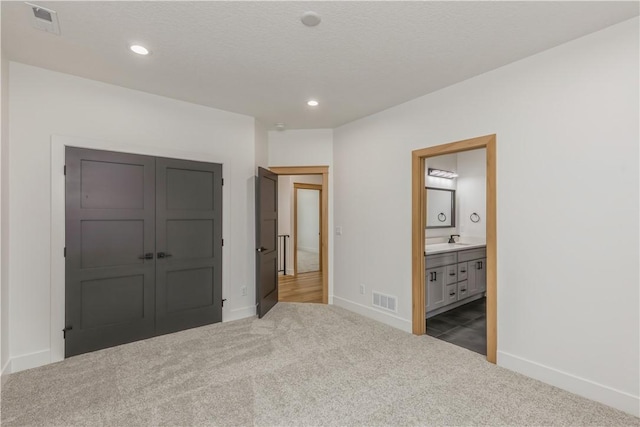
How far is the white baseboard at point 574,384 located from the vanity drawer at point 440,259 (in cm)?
130

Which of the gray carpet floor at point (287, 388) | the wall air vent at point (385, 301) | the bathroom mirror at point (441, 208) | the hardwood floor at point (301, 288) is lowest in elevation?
the hardwood floor at point (301, 288)

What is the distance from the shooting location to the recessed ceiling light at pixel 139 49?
2.36 meters

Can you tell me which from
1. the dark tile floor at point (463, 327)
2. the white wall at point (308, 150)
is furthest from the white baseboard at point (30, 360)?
the dark tile floor at point (463, 327)

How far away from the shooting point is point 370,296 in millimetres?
4035

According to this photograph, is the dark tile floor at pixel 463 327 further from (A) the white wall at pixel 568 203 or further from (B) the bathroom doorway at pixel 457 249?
(A) the white wall at pixel 568 203

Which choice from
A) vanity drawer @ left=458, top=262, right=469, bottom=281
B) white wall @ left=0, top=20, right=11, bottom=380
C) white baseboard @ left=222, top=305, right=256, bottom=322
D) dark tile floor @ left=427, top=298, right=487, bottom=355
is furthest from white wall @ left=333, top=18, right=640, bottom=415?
Answer: white wall @ left=0, top=20, right=11, bottom=380

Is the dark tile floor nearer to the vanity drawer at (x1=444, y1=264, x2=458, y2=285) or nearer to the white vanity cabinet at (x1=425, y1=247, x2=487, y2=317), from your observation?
the white vanity cabinet at (x1=425, y1=247, x2=487, y2=317)

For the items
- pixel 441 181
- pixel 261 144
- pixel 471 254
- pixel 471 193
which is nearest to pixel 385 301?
pixel 471 254

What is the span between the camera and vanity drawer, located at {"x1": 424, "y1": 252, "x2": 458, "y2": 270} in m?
3.83

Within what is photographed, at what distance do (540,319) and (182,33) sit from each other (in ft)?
11.7

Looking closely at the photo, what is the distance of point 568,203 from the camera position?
2.33m

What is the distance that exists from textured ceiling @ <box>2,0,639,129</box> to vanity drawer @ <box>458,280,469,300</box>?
8.96ft

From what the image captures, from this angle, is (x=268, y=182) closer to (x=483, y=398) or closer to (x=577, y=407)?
(x=483, y=398)

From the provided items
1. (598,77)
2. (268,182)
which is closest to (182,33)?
Result: (268,182)
